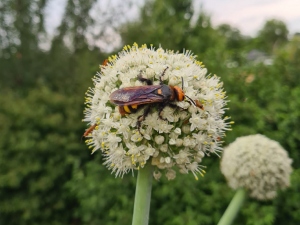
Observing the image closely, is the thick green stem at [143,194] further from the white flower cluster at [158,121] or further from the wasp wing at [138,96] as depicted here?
the wasp wing at [138,96]

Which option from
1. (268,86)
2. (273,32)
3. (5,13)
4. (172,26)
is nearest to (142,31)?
(172,26)

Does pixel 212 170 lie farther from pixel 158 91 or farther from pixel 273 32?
pixel 273 32

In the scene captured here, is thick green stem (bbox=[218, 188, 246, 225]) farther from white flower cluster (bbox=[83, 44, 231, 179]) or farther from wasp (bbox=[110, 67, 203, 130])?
wasp (bbox=[110, 67, 203, 130])

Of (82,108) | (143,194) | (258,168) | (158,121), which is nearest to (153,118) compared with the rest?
(158,121)

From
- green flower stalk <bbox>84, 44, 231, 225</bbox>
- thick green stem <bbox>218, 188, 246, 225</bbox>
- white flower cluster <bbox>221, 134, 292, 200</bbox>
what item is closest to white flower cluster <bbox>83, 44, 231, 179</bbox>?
green flower stalk <bbox>84, 44, 231, 225</bbox>

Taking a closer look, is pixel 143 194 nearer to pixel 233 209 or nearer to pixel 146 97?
pixel 146 97
